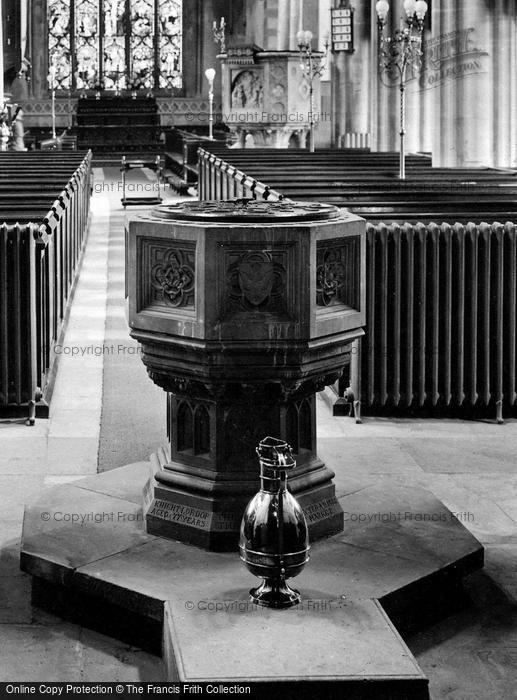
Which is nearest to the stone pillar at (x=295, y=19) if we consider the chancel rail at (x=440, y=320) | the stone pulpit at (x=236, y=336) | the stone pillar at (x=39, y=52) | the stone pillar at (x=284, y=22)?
the stone pillar at (x=284, y=22)

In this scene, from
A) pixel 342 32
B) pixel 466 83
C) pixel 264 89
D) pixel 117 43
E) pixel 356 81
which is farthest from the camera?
pixel 117 43

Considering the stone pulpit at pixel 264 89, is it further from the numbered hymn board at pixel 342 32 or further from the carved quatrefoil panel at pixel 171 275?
the carved quatrefoil panel at pixel 171 275

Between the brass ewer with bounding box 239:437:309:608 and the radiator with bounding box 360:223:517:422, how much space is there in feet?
11.3

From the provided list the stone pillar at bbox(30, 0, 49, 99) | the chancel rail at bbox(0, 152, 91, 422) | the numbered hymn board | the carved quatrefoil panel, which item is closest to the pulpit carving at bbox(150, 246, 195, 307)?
the carved quatrefoil panel

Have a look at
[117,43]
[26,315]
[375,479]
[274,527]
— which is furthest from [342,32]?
[274,527]

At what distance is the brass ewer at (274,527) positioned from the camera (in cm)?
337

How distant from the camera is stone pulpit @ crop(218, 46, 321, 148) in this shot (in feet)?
82.5

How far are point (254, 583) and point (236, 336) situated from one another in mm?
743

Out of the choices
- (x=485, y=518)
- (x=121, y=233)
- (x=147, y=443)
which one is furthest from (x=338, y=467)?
(x=121, y=233)

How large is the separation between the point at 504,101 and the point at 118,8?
28.9 metres

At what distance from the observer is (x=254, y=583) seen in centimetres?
371

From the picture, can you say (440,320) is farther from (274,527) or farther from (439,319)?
(274,527)

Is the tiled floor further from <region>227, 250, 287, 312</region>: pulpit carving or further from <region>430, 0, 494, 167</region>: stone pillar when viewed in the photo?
<region>430, 0, 494, 167</region>: stone pillar

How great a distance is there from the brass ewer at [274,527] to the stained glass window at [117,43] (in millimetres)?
40037
